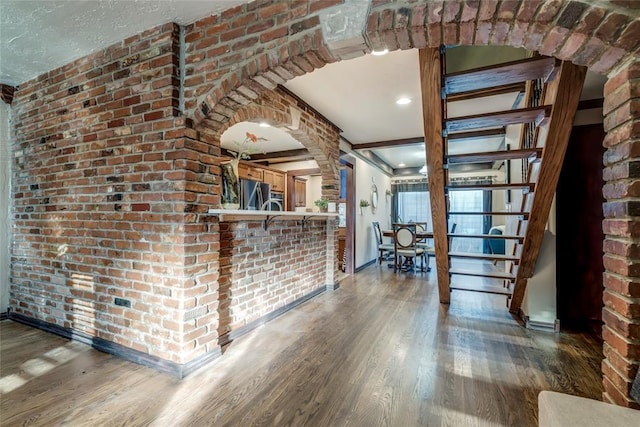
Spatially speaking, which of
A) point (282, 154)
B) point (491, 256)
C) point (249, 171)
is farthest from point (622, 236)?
point (249, 171)

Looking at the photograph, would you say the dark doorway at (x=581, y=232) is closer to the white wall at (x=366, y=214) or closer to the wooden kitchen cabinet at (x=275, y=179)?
the white wall at (x=366, y=214)

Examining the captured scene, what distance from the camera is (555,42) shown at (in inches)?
47.9

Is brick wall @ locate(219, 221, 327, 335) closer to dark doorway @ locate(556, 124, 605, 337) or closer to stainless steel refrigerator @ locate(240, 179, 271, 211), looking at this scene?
stainless steel refrigerator @ locate(240, 179, 271, 211)

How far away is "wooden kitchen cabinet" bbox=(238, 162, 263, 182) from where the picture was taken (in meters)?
5.56

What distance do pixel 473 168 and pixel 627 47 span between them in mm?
6902

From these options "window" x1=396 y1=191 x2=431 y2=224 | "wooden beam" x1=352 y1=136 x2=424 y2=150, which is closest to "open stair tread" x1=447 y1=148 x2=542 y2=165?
"wooden beam" x1=352 y1=136 x2=424 y2=150

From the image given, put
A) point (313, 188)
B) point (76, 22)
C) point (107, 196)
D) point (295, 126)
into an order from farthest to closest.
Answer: point (313, 188) < point (295, 126) < point (107, 196) < point (76, 22)

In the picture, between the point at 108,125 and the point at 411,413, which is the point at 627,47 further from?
the point at 108,125

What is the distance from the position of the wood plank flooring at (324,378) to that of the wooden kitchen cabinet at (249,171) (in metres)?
3.50

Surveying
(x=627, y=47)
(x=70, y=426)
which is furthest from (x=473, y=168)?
(x=70, y=426)

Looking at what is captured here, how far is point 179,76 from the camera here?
1993 mm

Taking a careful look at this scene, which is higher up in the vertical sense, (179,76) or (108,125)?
(179,76)

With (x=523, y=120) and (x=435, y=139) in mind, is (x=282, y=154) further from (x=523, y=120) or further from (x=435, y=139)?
(x=523, y=120)

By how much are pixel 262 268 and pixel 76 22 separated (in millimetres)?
2369
